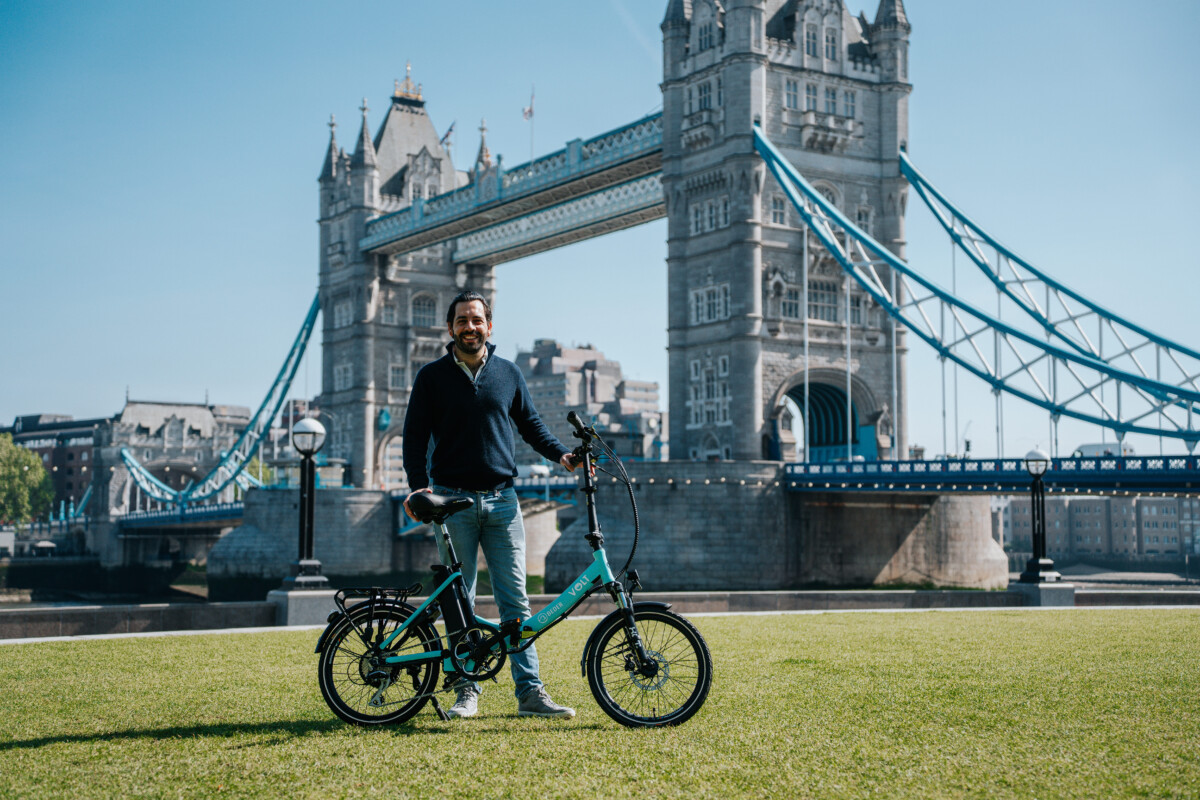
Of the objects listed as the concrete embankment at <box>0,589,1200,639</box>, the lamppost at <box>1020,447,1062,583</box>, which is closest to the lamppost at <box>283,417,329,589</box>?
the concrete embankment at <box>0,589,1200,639</box>

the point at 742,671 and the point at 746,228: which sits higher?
the point at 746,228

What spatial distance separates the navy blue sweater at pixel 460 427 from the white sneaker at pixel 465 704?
3.35 ft

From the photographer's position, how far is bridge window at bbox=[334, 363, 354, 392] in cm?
5981

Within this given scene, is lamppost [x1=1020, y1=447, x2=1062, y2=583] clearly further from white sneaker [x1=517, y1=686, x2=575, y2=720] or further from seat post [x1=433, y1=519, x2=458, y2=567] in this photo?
seat post [x1=433, y1=519, x2=458, y2=567]

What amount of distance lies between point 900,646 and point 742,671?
83.1 inches

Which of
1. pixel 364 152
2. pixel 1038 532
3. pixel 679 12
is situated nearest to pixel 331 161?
pixel 364 152

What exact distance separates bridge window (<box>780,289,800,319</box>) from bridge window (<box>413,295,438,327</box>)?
25943 mm

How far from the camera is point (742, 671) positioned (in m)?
8.07

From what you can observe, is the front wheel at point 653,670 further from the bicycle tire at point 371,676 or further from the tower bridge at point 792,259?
the tower bridge at point 792,259

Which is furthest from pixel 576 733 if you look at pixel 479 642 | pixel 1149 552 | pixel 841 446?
pixel 1149 552

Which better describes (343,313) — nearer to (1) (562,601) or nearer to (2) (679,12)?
(2) (679,12)

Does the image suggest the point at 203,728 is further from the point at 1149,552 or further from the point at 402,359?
the point at 1149,552

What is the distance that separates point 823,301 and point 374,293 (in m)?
26.7

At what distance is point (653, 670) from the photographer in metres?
5.87
